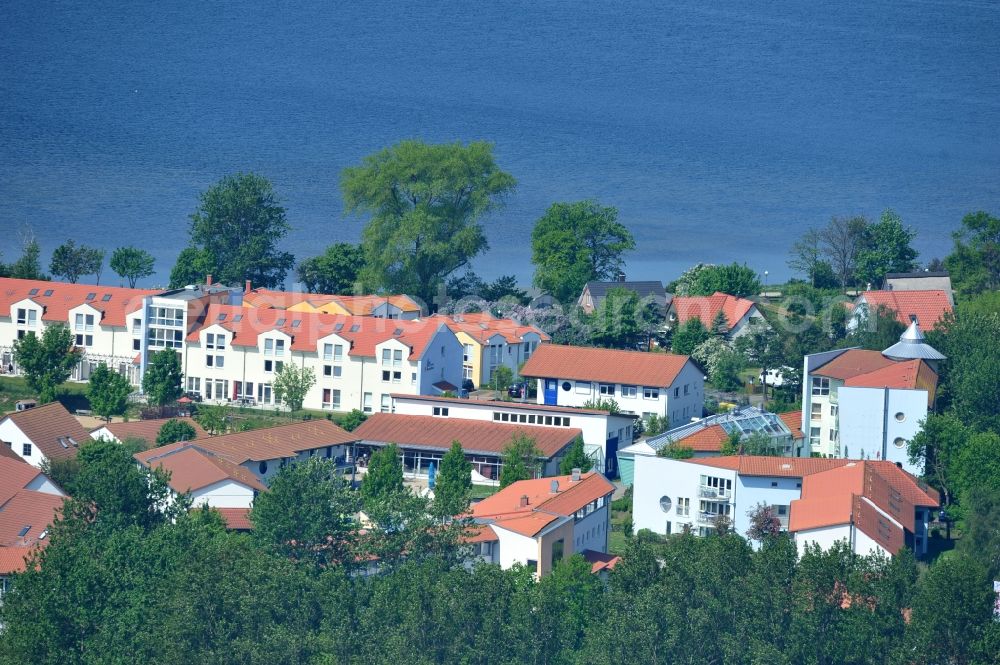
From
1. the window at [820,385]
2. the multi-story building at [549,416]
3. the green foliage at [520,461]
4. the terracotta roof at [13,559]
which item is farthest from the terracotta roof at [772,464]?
the terracotta roof at [13,559]

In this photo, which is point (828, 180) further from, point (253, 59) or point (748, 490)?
→ point (748, 490)

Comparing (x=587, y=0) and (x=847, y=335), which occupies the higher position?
(x=587, y=0)

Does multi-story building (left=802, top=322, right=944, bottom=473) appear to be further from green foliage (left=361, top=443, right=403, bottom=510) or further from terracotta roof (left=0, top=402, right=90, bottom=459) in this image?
terracotta roof (left=0, top=402, right=90, bottom=459)

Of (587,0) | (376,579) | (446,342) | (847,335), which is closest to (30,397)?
(446,342)

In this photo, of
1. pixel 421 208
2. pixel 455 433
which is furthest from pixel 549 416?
pixel 421 208

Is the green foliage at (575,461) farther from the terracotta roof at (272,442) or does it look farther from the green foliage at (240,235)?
the green foliage at (240,235)

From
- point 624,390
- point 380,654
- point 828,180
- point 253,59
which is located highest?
point 253,59
